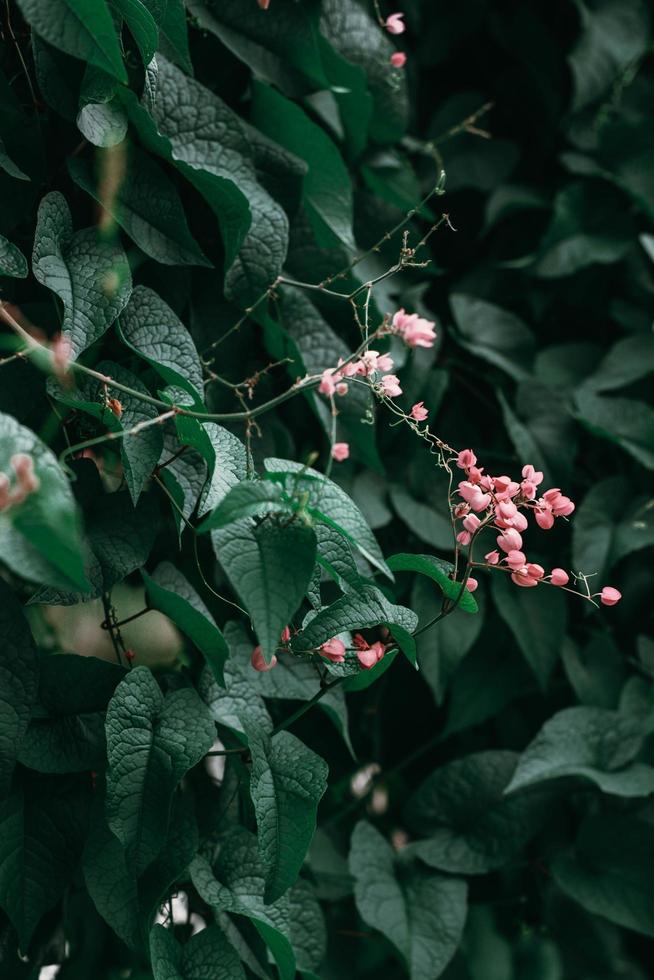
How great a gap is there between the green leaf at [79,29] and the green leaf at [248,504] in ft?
0.81

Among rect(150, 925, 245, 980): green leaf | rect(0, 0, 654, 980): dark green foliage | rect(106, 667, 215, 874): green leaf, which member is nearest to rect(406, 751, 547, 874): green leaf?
rect(0, 0, 654, 980): dark green foliage

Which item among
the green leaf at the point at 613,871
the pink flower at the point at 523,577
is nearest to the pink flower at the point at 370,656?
the pink flower at the point at 523,577

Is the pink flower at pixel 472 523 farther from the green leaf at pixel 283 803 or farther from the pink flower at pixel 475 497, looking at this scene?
the green leaf at pixel 283 803

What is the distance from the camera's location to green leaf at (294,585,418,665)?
2.04ft

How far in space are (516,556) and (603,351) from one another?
62 cm

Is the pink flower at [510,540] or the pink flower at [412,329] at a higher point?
the pink flower at [412,329]

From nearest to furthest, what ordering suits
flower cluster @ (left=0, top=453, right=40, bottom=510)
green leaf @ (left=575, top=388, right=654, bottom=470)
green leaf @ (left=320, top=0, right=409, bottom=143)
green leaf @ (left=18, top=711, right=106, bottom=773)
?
flower cluster @ (left=0, top=453, right=40, bottom=510), green leaf @ (left=18, top=711, right=106, bottom=773), green leaf @ (left=320, top=0, right=409, bottom=143), green leaf @ (left=575, top=388, right=654, bottom=470)

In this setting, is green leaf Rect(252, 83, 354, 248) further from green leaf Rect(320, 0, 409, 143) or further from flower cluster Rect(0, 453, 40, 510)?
flower cluster Rect(0, 453, 40, 510)

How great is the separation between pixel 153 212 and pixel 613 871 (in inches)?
29.0

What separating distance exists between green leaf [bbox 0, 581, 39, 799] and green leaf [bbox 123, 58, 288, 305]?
11.6 inches

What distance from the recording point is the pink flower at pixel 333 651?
62 cm

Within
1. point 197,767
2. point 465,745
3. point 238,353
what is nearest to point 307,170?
point 238,353

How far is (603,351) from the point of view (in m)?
1.15

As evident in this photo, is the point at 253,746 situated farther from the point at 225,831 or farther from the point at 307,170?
the point at 307,170
